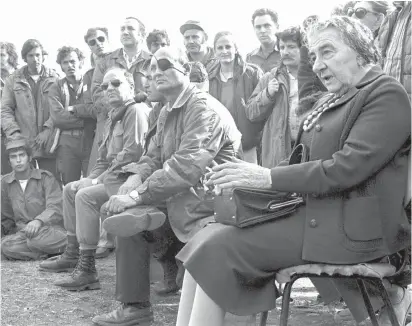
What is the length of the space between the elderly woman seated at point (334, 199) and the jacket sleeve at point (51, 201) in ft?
14.0

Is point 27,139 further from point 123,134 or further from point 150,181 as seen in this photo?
point 150,181

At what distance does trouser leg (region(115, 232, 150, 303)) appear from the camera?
4.37m

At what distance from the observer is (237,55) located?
257 inches

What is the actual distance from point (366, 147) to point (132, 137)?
133 inches

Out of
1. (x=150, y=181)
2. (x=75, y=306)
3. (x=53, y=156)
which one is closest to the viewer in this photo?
(x=150, y=181)

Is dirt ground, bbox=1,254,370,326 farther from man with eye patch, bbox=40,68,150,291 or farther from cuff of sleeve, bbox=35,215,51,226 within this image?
cuff of sleeve, bbox=35,215,51,226

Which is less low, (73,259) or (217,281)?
(217,281)

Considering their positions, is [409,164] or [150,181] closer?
[409,164]

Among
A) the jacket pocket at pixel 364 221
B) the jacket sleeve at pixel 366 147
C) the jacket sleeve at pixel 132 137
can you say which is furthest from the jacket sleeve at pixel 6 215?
the jacket pocket at pixel 364 221

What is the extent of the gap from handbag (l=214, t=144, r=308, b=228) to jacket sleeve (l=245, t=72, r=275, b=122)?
8.86ft

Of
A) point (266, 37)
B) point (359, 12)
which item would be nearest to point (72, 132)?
point (266, 37)

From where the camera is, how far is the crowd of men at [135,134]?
4398mm

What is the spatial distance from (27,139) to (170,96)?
3.86m

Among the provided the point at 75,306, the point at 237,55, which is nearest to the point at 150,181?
the point at 75,306
